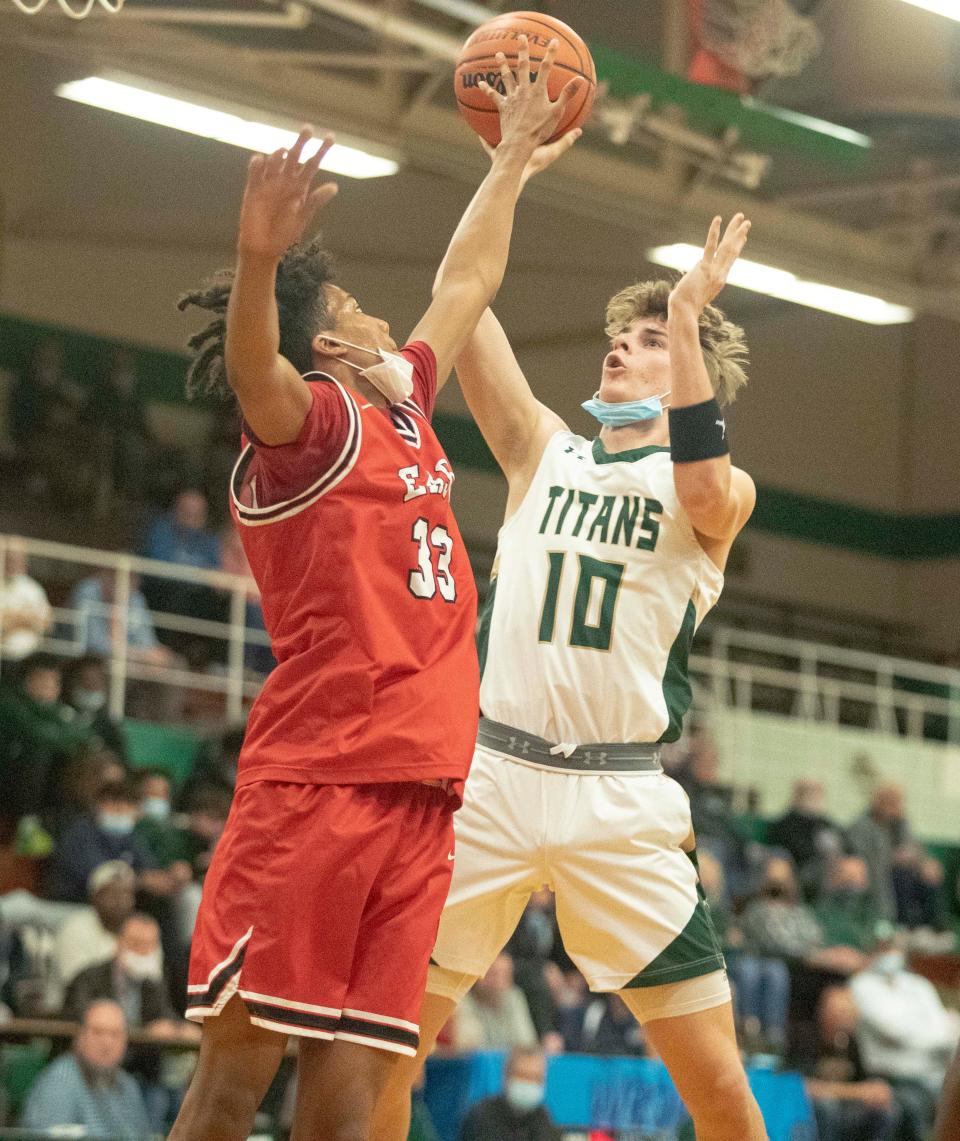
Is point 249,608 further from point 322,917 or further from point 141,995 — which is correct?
point 322,917

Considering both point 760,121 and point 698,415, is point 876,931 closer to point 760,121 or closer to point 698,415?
point 760,121

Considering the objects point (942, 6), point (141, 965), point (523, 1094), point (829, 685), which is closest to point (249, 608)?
point (141, 965)

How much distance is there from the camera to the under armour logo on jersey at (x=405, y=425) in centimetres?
388

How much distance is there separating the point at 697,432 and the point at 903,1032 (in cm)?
849

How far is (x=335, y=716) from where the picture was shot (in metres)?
3.68

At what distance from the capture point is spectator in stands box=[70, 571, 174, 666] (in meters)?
12.9

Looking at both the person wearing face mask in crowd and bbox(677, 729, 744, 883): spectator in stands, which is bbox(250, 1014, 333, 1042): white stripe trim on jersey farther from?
bbox(677, 729, 744, 883): spectator in stands

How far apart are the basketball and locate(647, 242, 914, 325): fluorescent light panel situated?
9839mm

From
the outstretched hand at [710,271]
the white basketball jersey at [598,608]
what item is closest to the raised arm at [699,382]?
the outstretched hand at [710,271]

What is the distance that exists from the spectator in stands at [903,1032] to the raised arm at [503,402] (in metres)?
7.70

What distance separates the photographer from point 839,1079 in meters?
11.6

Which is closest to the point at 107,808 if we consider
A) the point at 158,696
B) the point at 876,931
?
the point at 158,696

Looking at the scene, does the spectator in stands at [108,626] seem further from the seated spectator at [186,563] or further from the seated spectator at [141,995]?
the seated spectator at [141,995]

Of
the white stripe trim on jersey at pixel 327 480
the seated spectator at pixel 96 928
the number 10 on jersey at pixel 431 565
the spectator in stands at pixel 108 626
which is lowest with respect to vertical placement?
the seated spectator at pixel 96 928
